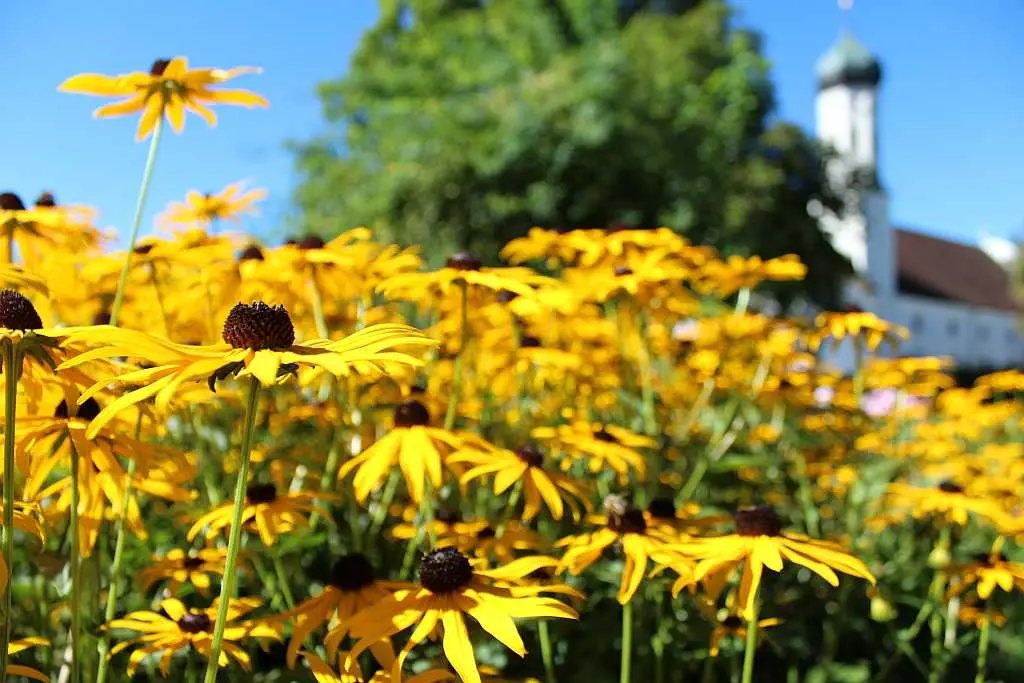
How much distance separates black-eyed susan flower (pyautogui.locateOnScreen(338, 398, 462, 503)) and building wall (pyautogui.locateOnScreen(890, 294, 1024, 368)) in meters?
39.7

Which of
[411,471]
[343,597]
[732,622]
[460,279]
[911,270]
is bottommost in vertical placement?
[732,622]

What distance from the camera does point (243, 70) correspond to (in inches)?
67.9

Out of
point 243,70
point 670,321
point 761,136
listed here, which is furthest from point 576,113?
point 243,70

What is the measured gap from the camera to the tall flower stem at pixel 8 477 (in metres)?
1.00

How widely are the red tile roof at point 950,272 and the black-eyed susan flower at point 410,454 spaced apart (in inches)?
1662

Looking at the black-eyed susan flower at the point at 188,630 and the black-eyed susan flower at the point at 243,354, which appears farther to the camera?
the black-eyed susan flower at the point at 188,630

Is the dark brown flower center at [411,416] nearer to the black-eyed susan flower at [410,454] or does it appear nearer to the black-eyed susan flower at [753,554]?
the black-eyed susan flower at [410,454]

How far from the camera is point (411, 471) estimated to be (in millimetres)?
1583

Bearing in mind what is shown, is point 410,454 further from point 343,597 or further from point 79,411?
point 79,411

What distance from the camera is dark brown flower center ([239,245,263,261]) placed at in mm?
2279

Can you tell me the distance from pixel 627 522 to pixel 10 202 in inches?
61.6

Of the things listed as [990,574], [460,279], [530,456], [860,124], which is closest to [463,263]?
[460,279]

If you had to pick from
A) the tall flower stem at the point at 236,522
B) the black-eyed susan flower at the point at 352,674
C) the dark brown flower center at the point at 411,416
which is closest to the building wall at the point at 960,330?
the dark brown flower center at the point at 411,416

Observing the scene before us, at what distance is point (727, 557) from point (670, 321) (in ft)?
6.52
